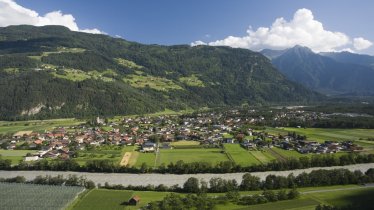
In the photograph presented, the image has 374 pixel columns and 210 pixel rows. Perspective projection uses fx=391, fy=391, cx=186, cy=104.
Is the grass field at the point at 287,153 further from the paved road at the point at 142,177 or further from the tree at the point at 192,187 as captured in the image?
the tree at the point at 192,187

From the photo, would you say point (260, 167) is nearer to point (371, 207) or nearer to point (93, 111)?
point (371, 207)

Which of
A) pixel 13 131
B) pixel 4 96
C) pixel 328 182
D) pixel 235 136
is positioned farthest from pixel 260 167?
pixel 4 96

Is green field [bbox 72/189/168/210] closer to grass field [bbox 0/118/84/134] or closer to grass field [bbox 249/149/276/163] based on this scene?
grass field [bbox 249/149/276/163]

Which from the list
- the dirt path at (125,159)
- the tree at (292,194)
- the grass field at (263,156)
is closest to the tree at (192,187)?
the tree at (292,194)

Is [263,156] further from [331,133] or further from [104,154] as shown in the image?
[331,133]

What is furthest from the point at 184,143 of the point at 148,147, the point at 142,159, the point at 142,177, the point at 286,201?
the point at 286,201

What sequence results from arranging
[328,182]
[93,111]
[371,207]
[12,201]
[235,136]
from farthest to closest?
[93,111] → [235,136] → [328,182] → [12,201] → [371,207]
